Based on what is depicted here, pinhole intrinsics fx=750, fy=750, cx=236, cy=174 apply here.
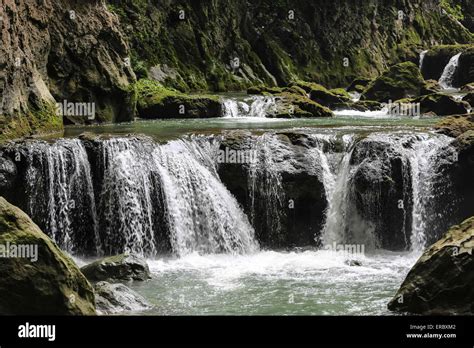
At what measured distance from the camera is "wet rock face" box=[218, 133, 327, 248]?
68.0 ft

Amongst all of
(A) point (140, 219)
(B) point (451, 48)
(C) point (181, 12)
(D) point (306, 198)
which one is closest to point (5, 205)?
(A) point (140, 219)

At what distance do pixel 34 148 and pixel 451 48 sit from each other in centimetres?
3916

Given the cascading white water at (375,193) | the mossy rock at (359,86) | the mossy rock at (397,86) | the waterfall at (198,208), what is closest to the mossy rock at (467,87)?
the mossy rock at (397,86)

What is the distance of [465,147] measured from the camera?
20.7m

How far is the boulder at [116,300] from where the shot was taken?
13094 mm

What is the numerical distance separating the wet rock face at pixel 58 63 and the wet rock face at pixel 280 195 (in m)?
6.41

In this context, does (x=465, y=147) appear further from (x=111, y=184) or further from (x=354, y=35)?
(x=354, y=35)

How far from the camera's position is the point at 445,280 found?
12.1 metres

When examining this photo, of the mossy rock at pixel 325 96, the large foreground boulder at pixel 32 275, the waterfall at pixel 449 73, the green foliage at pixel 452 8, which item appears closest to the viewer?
the large foreground boulder at pixel 32 275

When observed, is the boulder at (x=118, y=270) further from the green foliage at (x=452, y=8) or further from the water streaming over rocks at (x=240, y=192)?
the green foliage at (x=452, y=8)

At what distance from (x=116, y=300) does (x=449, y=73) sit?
4058cm

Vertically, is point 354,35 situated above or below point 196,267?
above

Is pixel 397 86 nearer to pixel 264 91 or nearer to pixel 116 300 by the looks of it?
pixel 264 91

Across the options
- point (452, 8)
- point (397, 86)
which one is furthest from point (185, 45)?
point (452, 8)
